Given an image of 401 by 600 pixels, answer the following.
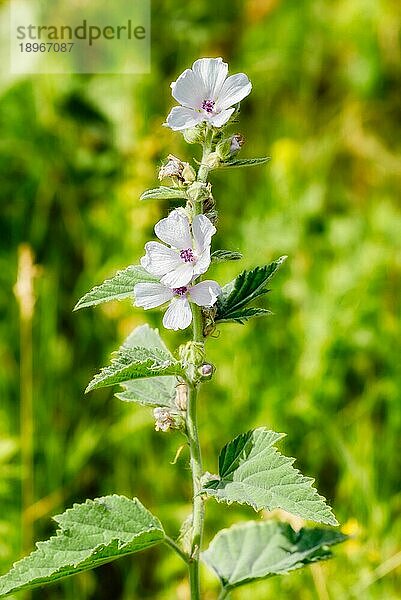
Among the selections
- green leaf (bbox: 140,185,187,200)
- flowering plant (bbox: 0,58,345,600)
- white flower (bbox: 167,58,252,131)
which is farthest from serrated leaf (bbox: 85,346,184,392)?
white flower (bbox: 167,58,252,131)

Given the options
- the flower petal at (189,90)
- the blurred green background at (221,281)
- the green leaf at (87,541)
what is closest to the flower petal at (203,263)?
the flower petal at (189,90)

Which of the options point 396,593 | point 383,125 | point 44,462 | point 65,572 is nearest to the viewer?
point 65,572

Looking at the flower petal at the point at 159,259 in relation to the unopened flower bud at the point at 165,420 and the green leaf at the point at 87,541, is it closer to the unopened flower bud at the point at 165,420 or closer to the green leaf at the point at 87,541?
the unopened flower bud at the point at 165,420

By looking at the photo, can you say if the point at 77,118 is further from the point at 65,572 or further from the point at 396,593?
the point at 65,572

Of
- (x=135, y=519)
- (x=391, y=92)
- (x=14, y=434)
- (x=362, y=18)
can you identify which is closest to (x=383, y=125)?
(x=391, y=92)

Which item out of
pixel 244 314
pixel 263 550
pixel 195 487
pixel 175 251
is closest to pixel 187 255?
pixel 175 251

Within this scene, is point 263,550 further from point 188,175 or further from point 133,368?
point 188,175
